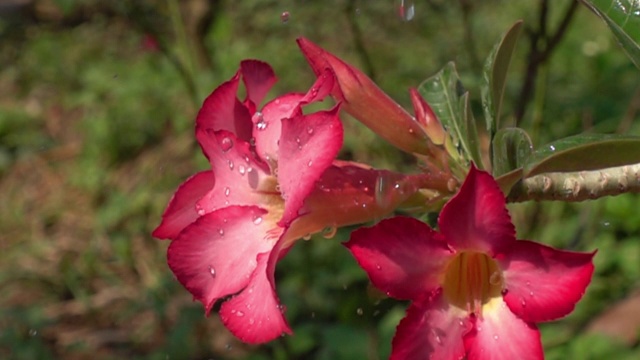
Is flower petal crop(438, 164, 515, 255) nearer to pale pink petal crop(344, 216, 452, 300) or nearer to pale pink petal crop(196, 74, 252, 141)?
pale pink petal crop(344, 216, 452, 300)

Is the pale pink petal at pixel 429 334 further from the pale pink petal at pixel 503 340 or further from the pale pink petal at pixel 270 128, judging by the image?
the pale pink petal at pixel 270 128

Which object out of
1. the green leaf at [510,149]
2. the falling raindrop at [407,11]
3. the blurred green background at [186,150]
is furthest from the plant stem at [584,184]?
the falling raindrop at [407,11]

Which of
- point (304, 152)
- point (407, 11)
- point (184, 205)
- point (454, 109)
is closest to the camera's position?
point (304, 152)

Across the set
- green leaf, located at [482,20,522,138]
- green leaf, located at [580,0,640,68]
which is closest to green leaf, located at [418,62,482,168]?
green leaf, located at [482,20,522,138]

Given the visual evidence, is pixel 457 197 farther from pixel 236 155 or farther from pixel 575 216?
pixel 575 216

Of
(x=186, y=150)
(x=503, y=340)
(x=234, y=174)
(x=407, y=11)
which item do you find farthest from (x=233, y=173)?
(x=186, y=150)

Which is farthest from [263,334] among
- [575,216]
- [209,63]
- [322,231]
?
[209,63]

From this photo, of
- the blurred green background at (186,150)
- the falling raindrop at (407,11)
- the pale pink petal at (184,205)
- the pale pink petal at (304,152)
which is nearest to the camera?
the pale pink petal at (304,152)

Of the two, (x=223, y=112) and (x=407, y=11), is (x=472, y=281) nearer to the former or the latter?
(x=223, y=112)
